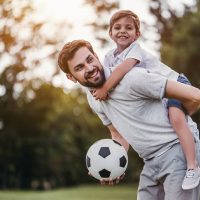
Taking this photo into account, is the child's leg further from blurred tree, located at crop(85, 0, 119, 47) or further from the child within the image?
blurred tree, located at crop(85, 0, 119, 47)

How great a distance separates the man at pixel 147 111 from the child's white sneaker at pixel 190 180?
0.04m

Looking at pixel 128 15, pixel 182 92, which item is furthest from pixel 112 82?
pixel 128 15

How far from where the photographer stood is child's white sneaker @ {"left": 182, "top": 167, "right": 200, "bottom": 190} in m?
3.36

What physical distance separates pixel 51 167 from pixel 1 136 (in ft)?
11.7

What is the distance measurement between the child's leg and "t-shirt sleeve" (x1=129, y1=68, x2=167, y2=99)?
226 millimetres

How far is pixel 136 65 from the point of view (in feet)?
13.1

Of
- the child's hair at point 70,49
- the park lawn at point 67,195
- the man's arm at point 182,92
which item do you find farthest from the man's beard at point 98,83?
the park lawn at point 67,195

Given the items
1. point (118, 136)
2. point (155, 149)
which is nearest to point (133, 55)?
point (118, 136)

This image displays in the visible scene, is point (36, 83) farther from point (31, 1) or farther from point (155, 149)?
point (155, 149)

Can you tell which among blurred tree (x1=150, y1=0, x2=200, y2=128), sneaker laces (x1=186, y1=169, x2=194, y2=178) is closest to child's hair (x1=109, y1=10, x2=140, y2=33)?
sneaker laces (x1=186, y1=169, x2=194, y2=178)

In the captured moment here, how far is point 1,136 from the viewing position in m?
29.5

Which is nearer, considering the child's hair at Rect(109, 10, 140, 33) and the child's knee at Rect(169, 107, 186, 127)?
the child's knee at Rect(169, 107, 186, 127)

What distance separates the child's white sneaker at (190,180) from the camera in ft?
11.0

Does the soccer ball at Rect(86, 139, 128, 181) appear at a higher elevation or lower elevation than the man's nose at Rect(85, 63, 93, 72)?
lower
